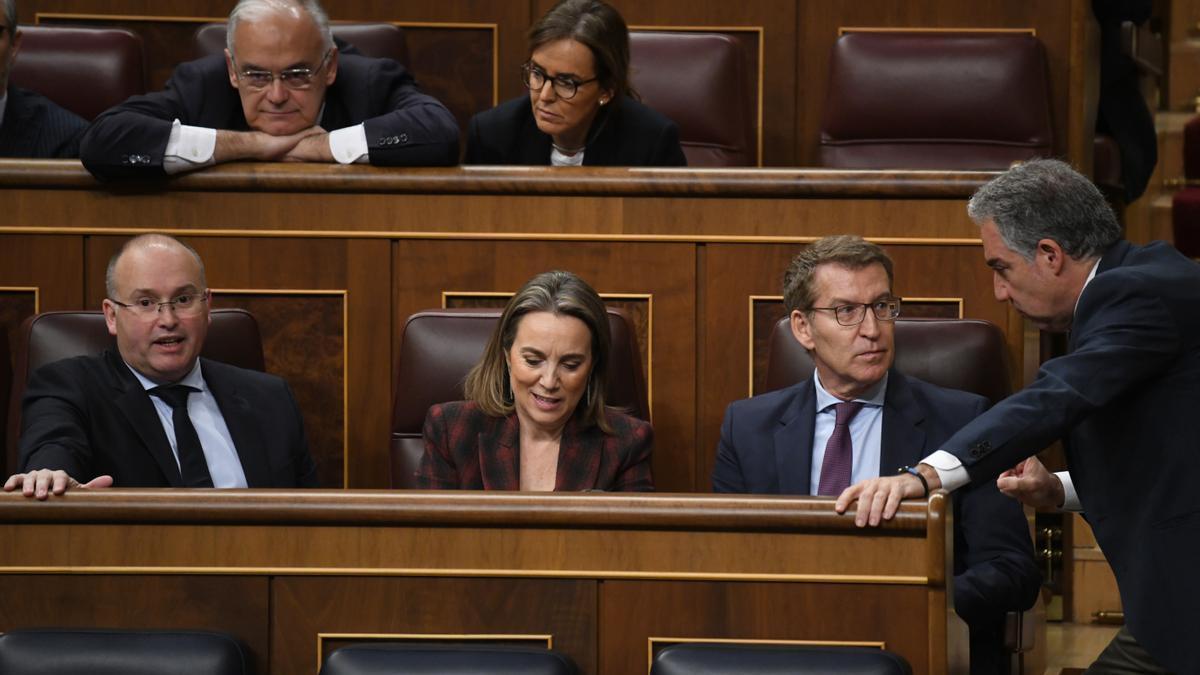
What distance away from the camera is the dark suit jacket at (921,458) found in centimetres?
111

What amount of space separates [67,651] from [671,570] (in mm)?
340

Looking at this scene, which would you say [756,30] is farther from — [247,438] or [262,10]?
[247,438]

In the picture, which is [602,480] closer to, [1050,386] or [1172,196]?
[1050,386]

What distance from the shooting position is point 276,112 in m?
1.51

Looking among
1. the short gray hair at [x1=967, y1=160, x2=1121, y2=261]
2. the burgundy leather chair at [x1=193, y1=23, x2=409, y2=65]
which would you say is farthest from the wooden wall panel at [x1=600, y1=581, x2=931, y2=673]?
the burgundy leather chair at [x1=193, y1=23, x2=409, y2=65]

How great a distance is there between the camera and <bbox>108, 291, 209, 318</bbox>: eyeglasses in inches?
50.0

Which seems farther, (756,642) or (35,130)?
(35,130)

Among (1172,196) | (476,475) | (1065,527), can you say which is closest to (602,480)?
(476,475)

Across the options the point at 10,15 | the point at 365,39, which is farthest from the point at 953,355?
the point at 10,15

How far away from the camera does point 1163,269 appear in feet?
3.35

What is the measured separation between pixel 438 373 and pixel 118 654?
430 millimetres

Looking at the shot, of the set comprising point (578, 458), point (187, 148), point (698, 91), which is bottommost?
point (578, 458)

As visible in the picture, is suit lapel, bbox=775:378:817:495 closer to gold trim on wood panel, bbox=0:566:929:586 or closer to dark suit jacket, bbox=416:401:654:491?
dark suit jacket, bbox=416:401:654:491

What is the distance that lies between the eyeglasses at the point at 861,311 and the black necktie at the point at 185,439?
472 mm
